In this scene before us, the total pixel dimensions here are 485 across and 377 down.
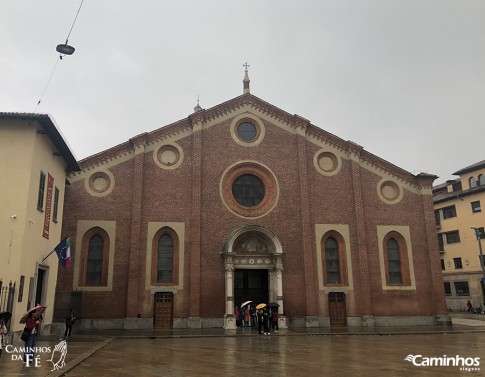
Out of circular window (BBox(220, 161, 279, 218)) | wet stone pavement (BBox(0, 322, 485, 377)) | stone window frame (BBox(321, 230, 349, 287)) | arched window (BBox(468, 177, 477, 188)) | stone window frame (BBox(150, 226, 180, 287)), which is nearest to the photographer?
wet stone pavement (BBox(0, 322, 485, 377))

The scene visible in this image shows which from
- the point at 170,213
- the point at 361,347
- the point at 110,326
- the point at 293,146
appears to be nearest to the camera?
the point at 361,347

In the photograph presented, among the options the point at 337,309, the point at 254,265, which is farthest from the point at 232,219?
the point at 337,309

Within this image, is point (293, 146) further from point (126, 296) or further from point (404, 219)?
point (126, 296)

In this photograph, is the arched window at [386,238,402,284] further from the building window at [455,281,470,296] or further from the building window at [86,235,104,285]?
the building window at [455,281,470,296]

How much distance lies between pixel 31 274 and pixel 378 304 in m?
21.2

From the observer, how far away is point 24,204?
58.9ft

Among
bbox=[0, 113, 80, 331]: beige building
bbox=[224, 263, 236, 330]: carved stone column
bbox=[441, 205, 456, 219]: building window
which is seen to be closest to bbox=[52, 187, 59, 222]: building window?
bbox=[0, 113, 80, 331]: beige building

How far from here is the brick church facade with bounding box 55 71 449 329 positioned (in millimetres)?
27016

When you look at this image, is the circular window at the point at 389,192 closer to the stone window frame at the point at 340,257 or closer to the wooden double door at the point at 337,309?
the stone window frame at the point at 340,257

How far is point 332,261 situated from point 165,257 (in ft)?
36.6

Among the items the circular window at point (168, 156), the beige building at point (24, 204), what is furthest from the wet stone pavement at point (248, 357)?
the circular window at point (168, 156)

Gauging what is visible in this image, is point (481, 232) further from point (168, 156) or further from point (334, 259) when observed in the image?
point (168, 156)

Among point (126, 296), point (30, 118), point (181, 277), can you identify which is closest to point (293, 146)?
point (181, 277)

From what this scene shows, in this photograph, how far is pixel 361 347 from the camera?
1741 cm
